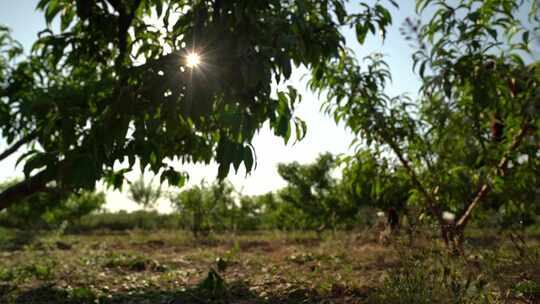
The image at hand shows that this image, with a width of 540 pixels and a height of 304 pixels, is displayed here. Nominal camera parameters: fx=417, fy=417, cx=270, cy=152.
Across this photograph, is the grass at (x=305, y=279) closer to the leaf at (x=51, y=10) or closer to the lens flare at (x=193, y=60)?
the lens flare at (x=193, y=60)

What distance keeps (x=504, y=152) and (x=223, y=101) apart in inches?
103

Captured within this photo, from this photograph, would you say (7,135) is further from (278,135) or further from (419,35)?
(419,35)

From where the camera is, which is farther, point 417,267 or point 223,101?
point 417,267

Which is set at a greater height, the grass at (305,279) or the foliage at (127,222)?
the foliage at (127,222)

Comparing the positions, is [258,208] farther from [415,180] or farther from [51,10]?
[51,10]

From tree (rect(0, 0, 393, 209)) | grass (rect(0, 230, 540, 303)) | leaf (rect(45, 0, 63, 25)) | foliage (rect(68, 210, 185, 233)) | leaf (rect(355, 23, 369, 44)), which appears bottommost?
grass (rect(0, 230, 540, 303))

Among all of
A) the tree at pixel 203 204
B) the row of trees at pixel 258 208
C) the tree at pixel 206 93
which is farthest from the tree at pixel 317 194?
the tree at pixel 206 93

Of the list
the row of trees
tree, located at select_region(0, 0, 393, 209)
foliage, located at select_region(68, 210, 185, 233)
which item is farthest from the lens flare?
foliage, located at select_region(68, 210, 185, 233)

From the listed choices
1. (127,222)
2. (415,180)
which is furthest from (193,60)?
(127,222)

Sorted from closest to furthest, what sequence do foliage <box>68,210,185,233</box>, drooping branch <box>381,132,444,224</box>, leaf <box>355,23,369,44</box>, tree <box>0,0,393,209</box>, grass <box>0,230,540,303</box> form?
1. tree <box>0,0,393,209</box>
2. grass <box>0,230,540,303</box>
3. leaf <box>355,23,369,44</box>
4. drooping branch <box>381,132,444,224</box>
5. foliage <box>68,210,185,233</box>

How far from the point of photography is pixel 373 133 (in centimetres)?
416

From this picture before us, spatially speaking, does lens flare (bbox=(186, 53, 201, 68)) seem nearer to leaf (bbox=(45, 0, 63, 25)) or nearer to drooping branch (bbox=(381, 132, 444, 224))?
leaf (bbox=(45, 0, 63, 25))

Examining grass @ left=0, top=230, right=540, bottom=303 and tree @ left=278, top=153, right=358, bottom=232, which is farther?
tree @ left=278, top=153, right=358, bottom=232

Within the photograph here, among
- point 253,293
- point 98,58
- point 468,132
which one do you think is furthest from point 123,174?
point 468,132
